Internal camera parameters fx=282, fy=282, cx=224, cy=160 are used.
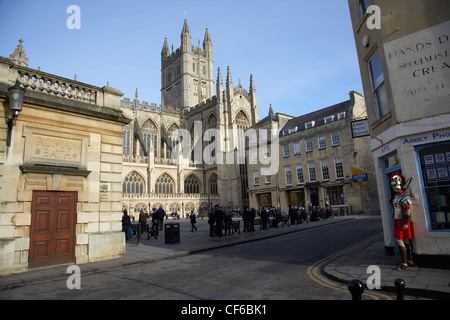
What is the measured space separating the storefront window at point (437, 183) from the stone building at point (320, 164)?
19576mm

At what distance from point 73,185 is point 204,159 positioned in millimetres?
37581

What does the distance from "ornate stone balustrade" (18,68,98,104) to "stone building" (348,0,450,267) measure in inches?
359

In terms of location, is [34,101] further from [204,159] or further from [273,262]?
[204,159]

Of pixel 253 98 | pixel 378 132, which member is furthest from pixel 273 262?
pixel 253 98

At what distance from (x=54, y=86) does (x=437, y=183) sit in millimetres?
11038

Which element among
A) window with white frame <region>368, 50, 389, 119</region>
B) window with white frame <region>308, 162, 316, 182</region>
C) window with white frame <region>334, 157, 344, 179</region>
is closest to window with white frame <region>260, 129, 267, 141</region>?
window with white frame <region>308, 162, 316, 182</region>

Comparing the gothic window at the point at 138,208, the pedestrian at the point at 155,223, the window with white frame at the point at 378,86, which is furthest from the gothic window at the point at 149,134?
the window with white frame at the point at 378,86

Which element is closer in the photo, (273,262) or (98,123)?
(273,262)

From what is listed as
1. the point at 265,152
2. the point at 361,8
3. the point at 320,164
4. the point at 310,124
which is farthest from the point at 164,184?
the point at 361,8

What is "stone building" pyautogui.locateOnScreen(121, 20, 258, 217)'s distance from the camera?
3831cm

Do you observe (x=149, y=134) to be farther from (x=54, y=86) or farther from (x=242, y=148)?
(x=54, y=86)

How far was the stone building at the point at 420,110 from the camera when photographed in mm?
6074

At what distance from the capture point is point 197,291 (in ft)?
17.0
